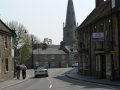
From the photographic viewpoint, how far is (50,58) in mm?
141000

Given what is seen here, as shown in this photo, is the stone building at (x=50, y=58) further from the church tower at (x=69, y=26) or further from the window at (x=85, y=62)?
the window at (x=85, y=62)

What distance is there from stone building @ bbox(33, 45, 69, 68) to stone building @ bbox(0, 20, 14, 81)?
9008 cm

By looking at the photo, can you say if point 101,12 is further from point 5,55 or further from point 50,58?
point 50,58

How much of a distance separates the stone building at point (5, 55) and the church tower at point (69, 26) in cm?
11673

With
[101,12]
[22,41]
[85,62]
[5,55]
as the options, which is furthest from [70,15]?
[5,55]

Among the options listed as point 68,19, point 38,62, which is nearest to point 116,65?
point 38,62

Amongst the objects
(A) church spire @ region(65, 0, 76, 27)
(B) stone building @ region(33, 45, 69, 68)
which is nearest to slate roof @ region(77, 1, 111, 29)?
(B) stone building @ region(33, 45, 69, 68)

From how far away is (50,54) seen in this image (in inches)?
5566

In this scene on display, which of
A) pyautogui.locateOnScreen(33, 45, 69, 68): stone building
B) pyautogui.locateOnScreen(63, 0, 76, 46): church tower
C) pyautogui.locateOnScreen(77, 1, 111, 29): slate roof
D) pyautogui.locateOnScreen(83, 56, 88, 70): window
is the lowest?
pyautogui.locateOnScreen(83, 56, 88, 70): window

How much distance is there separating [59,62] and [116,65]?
103442 mm

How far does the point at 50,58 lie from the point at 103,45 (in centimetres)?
9862

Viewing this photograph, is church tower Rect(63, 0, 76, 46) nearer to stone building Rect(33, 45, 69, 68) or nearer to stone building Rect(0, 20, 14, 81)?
stone building Rect(33, 45, 69, 68)

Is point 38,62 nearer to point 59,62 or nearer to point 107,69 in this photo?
point 59,62

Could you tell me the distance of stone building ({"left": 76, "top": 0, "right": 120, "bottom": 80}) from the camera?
38.2 metres
